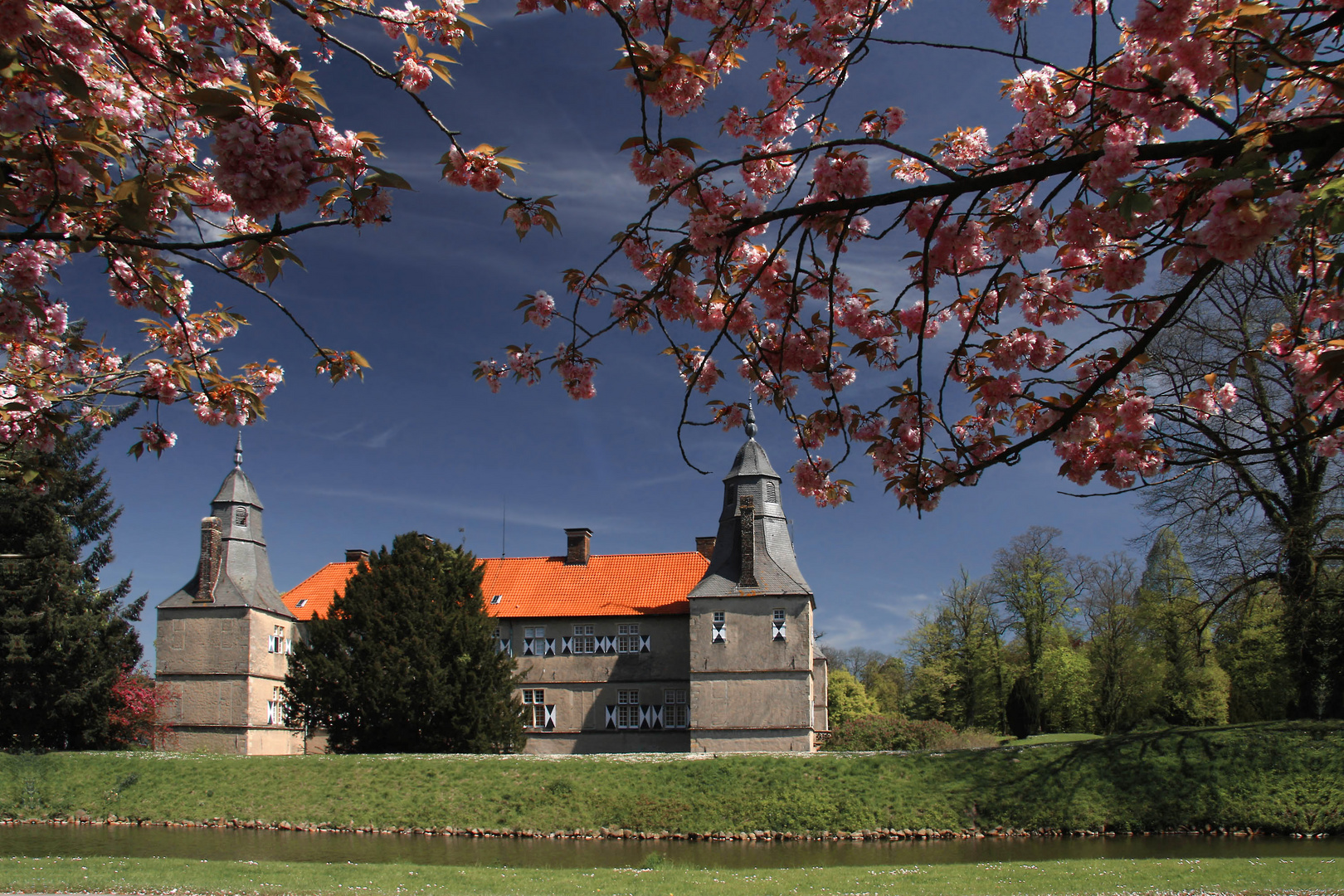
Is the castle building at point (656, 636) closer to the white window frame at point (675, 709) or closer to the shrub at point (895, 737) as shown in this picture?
the white window frame at point (675, 709)

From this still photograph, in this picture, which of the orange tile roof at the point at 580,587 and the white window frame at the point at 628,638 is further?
the orange tile roof at the point at 580,587

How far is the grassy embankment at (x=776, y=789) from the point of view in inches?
717

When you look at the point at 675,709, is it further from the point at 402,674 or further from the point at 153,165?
the point at 153,165

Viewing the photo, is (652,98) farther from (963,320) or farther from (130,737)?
(130,737)

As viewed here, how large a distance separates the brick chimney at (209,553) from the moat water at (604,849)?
11.8 metres

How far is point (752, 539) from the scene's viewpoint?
27484mm

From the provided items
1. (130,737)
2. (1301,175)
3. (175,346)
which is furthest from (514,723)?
(1301,175)

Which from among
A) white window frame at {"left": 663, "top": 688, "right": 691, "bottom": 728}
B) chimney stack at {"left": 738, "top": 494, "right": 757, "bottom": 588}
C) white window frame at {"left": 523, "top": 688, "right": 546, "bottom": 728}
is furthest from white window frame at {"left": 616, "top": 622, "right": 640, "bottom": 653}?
chimney stack at {"left": 738, "top": 494, "right": 757, "bottom": 588}

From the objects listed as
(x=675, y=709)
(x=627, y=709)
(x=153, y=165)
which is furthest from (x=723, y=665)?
(x=153, y=165)

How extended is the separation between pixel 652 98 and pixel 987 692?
40.1m

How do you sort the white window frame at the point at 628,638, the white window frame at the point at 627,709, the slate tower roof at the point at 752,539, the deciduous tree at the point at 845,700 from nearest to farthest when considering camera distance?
the slate tower roof at the point at 752,539 → the white window frame at the point at 627,709 → the white window frame at the point at 628,638 → the deciduous tree at the point at 845,700

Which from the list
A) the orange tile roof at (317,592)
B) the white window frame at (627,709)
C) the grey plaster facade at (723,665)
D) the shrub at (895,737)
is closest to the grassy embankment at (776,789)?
the grey plaster facade at (723,665)

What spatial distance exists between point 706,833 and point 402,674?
9566 mm

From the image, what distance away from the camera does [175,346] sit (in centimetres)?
531
